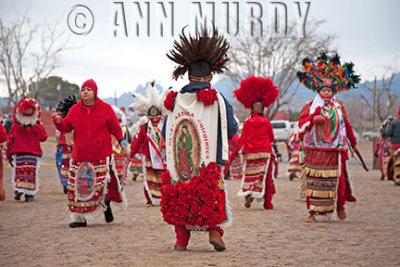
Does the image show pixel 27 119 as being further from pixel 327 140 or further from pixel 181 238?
pixel 181 238

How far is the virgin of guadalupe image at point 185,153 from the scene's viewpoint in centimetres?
693

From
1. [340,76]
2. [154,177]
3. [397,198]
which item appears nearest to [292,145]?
[397,198]

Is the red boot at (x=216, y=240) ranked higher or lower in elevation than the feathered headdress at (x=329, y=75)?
lower

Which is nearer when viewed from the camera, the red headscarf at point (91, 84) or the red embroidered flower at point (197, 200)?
the red embroidered flower at point (197, 200)

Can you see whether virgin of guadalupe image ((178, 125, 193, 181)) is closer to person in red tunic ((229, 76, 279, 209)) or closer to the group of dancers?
the group of dancers

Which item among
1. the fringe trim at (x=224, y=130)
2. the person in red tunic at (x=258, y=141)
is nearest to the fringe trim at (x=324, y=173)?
the person in red tunic at (x=258, y=141)

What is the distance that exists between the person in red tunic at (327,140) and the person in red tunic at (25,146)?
20.7 feet

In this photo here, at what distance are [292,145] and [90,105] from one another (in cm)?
1163

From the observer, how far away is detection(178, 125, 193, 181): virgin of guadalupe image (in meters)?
6.93

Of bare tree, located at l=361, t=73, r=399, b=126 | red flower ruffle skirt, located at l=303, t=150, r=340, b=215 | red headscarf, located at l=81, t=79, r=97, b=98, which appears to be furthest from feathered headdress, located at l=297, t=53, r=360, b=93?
bare tree, located at l=361, t=73, r=399, b=126

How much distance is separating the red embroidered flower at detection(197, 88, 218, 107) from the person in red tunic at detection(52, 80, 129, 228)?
8.10ft

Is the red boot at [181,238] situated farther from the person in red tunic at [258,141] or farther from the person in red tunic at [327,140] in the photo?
the person in red tunic at [258,141]

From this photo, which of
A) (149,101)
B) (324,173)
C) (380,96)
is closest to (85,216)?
(324,173)

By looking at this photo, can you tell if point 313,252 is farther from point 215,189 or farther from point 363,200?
point 363,200
